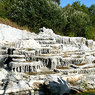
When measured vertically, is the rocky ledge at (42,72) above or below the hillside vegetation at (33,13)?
below

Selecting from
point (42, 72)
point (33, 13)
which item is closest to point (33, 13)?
point (33, 13)

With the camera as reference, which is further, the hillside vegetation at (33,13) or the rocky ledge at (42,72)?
the hillside vegetation at (33,13)

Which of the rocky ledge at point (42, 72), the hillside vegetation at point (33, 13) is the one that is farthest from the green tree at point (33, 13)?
the rocky ledge at point (42, 72)

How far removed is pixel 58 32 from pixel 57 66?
13.7 meters

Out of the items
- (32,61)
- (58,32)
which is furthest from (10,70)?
(58,32)

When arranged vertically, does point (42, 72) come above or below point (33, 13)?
below

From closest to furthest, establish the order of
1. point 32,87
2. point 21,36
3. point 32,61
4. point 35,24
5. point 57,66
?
point 32,87 → point 32,61 → point 57,66 → point 21,36 → point 35,24

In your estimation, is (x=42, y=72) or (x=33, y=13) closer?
(x=42, y=72)

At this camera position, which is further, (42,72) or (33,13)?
(33,13)

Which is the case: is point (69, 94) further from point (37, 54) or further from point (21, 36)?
point (21, 36)

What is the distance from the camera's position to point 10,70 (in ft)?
31.0

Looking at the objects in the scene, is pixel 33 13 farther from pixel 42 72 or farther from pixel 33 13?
pixel 42 72

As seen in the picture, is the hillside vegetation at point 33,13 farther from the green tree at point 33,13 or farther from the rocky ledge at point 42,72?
the rocky ledge at point 42,72

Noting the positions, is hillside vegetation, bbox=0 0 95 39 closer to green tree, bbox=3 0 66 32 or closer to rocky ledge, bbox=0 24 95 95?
green tree, bbox=3 0 66 32
